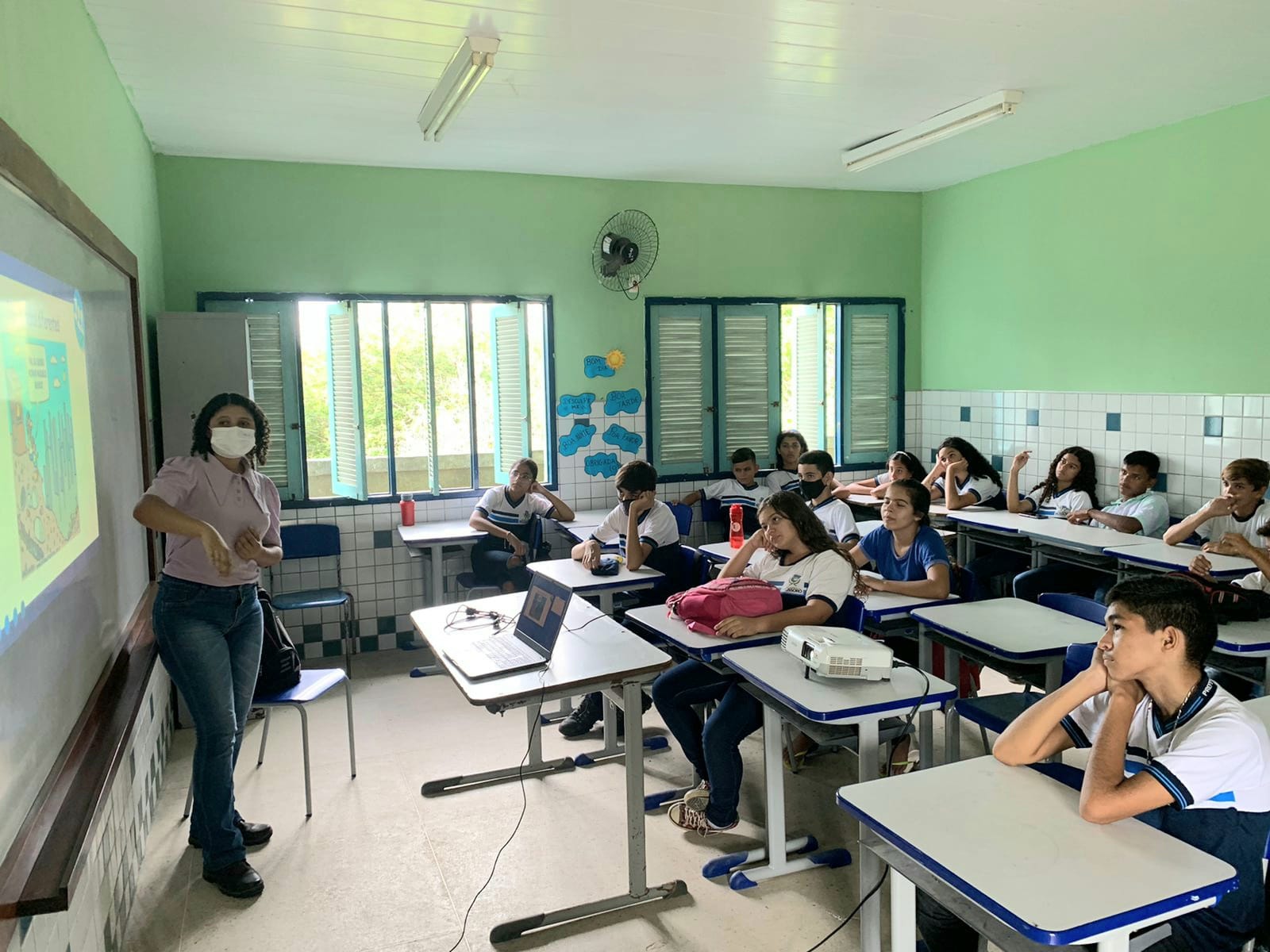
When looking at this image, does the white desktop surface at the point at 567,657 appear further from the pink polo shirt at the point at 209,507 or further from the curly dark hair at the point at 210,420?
the curly dark hair at the point at 210,420

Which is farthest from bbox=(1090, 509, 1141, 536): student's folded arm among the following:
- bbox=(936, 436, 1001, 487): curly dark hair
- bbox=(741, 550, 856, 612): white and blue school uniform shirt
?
bbox=(741, 550, 856, 612): white and blue school uniform shirt

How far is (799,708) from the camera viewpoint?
2.69 meters

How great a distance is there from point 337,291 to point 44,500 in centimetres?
394

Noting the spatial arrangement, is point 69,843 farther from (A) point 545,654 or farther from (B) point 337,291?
(B) point 337,291

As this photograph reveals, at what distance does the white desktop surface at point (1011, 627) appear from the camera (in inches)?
125

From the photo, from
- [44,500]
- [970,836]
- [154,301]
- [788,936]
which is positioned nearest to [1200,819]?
[970,836]

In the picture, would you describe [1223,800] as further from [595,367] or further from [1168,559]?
[595,367]

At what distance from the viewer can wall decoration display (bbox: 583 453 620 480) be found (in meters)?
6.49

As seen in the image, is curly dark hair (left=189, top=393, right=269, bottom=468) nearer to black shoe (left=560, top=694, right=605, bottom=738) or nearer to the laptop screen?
the laptop screen

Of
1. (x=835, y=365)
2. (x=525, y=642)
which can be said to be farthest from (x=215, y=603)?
(x=835, y=365)

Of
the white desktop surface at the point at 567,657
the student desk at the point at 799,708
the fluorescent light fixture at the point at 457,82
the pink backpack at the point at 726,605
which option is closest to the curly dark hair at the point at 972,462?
the pink backpack at the point at 726,605

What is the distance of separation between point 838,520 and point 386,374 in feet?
9.74

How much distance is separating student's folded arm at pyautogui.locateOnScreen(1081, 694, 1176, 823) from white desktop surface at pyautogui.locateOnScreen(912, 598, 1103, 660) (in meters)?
1.11

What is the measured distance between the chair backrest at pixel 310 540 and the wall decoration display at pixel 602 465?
1.73 meters
